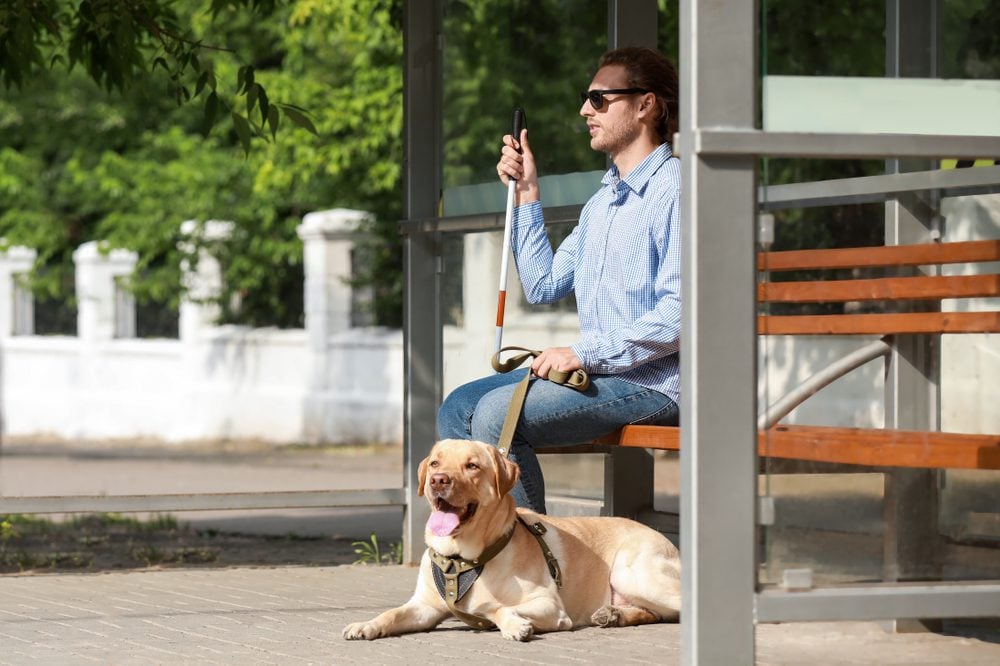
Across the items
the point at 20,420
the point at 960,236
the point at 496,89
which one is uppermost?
the point at 496,89

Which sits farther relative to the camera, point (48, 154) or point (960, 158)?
point (48, 154)

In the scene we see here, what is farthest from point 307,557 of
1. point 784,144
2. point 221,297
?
point 221,297

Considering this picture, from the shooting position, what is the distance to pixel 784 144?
4691mm

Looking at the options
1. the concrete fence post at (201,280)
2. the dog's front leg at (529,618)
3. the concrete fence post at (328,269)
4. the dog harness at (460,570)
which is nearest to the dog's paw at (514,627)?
the dog's front leg at (529,618)

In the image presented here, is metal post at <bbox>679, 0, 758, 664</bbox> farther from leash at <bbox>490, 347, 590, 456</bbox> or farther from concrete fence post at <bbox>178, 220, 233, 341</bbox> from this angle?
concrete fence post at <bbox>178, 220, 233, 341</bbox>

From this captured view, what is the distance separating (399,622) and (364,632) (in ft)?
0.44

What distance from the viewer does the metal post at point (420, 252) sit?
323 inches

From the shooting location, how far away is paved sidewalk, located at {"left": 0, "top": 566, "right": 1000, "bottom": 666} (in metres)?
5.05

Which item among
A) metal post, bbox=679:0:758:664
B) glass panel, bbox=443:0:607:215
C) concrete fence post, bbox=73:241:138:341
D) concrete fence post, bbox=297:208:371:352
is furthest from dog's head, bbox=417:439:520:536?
concrete fence post, bbox=73:241:138:341

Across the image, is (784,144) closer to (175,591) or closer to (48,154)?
(175,591)

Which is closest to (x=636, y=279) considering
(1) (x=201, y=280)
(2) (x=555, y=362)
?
(2) (x=555, y=362)

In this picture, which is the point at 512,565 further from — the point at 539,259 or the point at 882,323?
the point at 882,323

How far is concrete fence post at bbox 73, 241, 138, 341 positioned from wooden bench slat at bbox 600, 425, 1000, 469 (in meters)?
20.3

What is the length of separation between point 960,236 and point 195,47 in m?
4.69
